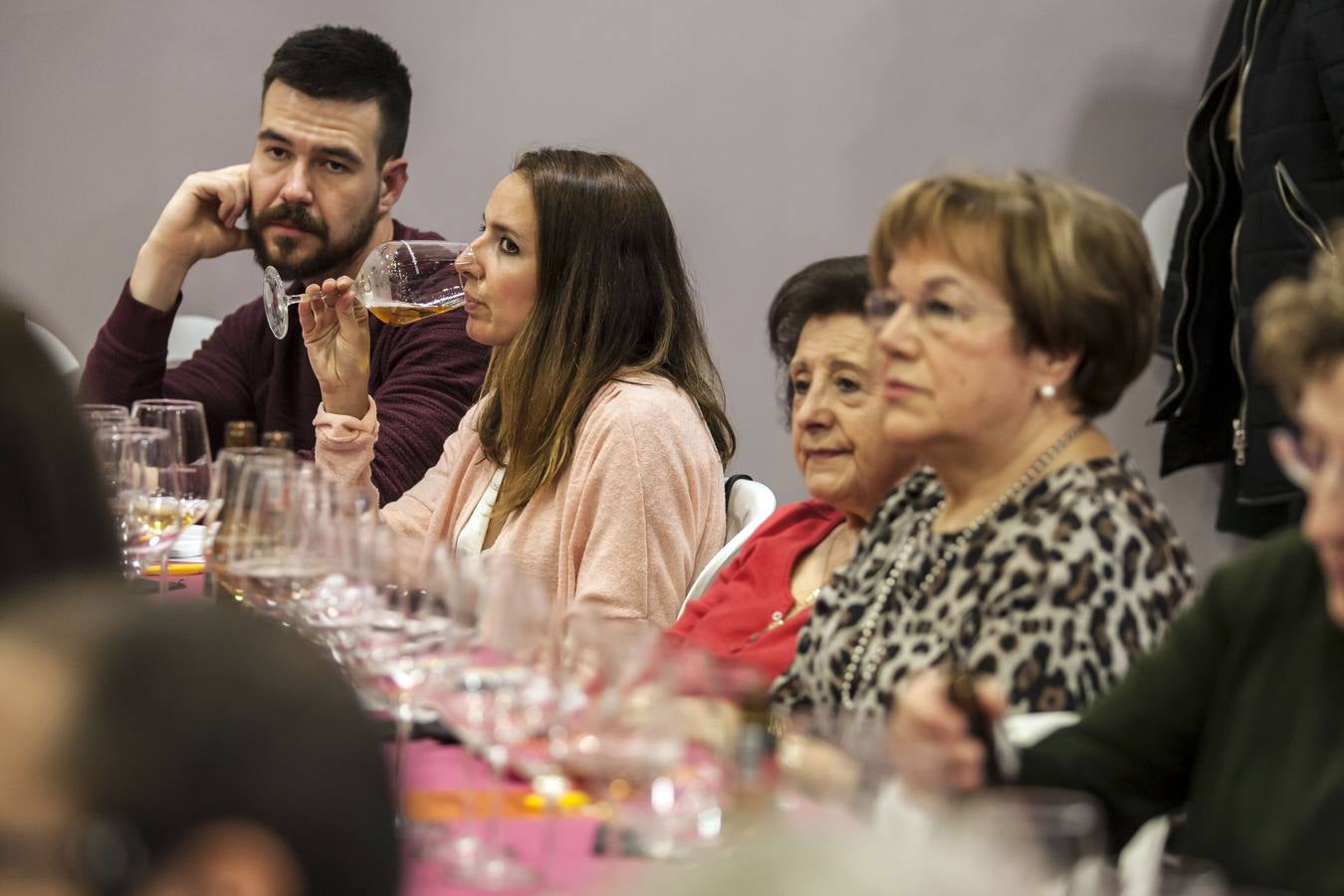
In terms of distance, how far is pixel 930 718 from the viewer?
137 cm

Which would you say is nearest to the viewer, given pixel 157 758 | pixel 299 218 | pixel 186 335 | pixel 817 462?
pixel 157 758

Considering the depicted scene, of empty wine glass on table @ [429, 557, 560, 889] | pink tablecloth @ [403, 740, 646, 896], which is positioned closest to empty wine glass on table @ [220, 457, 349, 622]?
pink tablecloth @ [403, 740, 646, 896]

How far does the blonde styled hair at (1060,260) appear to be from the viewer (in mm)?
1710

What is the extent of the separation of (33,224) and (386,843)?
5.13 meters

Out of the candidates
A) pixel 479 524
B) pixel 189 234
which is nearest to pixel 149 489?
pixel 479 524

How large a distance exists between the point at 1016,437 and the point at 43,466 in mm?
1081

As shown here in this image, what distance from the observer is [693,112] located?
462 centimetres

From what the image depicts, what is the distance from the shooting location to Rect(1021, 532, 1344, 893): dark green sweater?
1308mm

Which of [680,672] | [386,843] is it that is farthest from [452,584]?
[386,843]

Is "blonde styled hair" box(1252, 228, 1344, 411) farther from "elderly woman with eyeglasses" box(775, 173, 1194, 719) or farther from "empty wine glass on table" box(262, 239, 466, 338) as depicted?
"empty wine glass on table" box(262, 239, 466, 338)

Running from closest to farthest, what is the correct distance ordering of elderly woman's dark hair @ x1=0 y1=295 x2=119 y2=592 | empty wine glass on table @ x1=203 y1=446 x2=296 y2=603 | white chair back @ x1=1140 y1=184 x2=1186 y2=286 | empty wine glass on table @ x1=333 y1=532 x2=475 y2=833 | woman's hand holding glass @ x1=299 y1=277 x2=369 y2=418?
elderly woman's dark hair @ x1=0 y1=295 x2=119 y2=592 < empty wine glass on table @ x1=333 y1=532 x2=475 y2=833 < empty wine glass on table @ x1=203 y1=446 x2=296 y2=603 < woman's hand holding glass @ x1=299 y1=277 x2=369 y2=418 < white chair back @ x1=1140 y1=184 x2=1186 y2=286

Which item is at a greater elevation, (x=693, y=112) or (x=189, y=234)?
(x=693, y=112)

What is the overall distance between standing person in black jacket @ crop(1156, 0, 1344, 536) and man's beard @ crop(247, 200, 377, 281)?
198 cm

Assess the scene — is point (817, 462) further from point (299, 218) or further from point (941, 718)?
point (299, 218)
